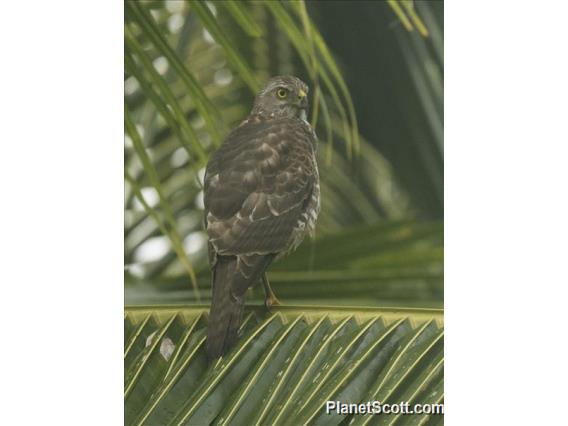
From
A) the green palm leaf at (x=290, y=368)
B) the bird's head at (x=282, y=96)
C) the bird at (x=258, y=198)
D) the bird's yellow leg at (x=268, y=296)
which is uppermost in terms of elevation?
the bird's head at (x=282, y=96)

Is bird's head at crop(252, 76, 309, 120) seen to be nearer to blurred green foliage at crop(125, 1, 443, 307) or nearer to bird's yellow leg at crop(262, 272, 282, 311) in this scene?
blurred green foliage at crop(125, 1, 443, 307)

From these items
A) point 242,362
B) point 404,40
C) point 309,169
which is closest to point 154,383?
point 242,362

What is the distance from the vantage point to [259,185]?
218 cm

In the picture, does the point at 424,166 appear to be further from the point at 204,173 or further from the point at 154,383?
the point at 154,383

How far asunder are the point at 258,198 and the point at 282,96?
26 cm

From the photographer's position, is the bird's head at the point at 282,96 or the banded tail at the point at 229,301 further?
the bird's head at the point at 282,96

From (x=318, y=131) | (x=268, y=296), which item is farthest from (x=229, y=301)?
(x=318, y=131)

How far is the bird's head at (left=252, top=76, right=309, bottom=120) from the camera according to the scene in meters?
2.22

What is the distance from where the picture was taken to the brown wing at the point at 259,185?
2.14m

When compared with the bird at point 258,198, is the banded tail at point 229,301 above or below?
below

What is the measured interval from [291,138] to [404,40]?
358mm

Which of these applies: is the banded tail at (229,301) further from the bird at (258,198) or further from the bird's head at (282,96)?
the bird's head at (282,96)

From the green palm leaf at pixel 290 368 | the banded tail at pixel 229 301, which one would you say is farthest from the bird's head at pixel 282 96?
the green palm leaf at pixel 290 368

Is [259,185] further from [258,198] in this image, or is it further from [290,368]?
[290,368]
